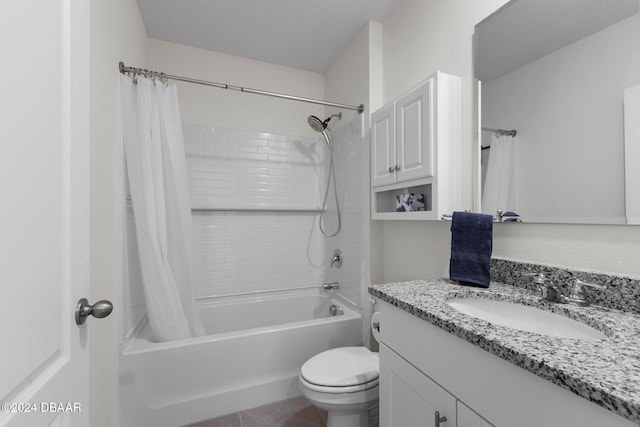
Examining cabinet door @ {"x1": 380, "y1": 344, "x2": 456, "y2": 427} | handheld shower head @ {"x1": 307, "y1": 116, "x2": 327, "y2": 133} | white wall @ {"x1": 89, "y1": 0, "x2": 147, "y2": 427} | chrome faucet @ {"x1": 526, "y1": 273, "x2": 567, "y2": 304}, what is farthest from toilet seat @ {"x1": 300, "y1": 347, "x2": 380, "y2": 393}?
handheld shower head @ {"x1": 307, "y1": 116, "x2": 327, "y2": 133}

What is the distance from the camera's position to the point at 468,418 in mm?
697

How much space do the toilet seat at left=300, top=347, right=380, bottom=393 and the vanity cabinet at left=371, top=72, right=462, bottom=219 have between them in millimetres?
798

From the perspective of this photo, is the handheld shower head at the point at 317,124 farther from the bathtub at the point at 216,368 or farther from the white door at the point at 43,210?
the white door at the point at 43,210

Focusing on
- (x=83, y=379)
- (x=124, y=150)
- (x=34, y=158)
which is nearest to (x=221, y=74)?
(x=124, y=150)

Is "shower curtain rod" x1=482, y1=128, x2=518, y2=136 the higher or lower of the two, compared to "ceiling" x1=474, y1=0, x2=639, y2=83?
lower

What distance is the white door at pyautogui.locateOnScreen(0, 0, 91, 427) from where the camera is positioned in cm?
45

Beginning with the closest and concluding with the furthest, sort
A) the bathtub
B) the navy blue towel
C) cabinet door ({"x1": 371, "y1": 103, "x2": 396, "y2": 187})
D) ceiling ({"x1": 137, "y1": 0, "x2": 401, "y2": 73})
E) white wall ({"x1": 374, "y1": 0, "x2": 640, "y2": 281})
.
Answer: white wall ({"x1": 374, "y1": 0, "x2": 640, "y2": 281}), the navy blue towel, the bathtub, cabinet door ({"x1": 371, "y1": 103, "x2": 396, "y2": 187}), ceiling ({"x1": 137, "y1": 0, "x2": 401, "y2": 73})

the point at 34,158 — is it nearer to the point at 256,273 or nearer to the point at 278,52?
the point at 256,273

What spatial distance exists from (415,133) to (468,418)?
1.17 m

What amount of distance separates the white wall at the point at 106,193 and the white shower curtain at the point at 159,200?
0.30 ft

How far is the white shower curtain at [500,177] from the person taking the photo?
44.4 inches

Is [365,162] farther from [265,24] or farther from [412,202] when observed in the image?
[265,24]

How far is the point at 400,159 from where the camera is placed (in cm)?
151

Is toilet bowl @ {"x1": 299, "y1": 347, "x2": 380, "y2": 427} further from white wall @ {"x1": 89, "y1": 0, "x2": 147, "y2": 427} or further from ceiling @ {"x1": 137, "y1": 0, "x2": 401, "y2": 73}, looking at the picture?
ceiling @ {"x1": 137, "y1": 0, "x2": 401, "y2": 73}
